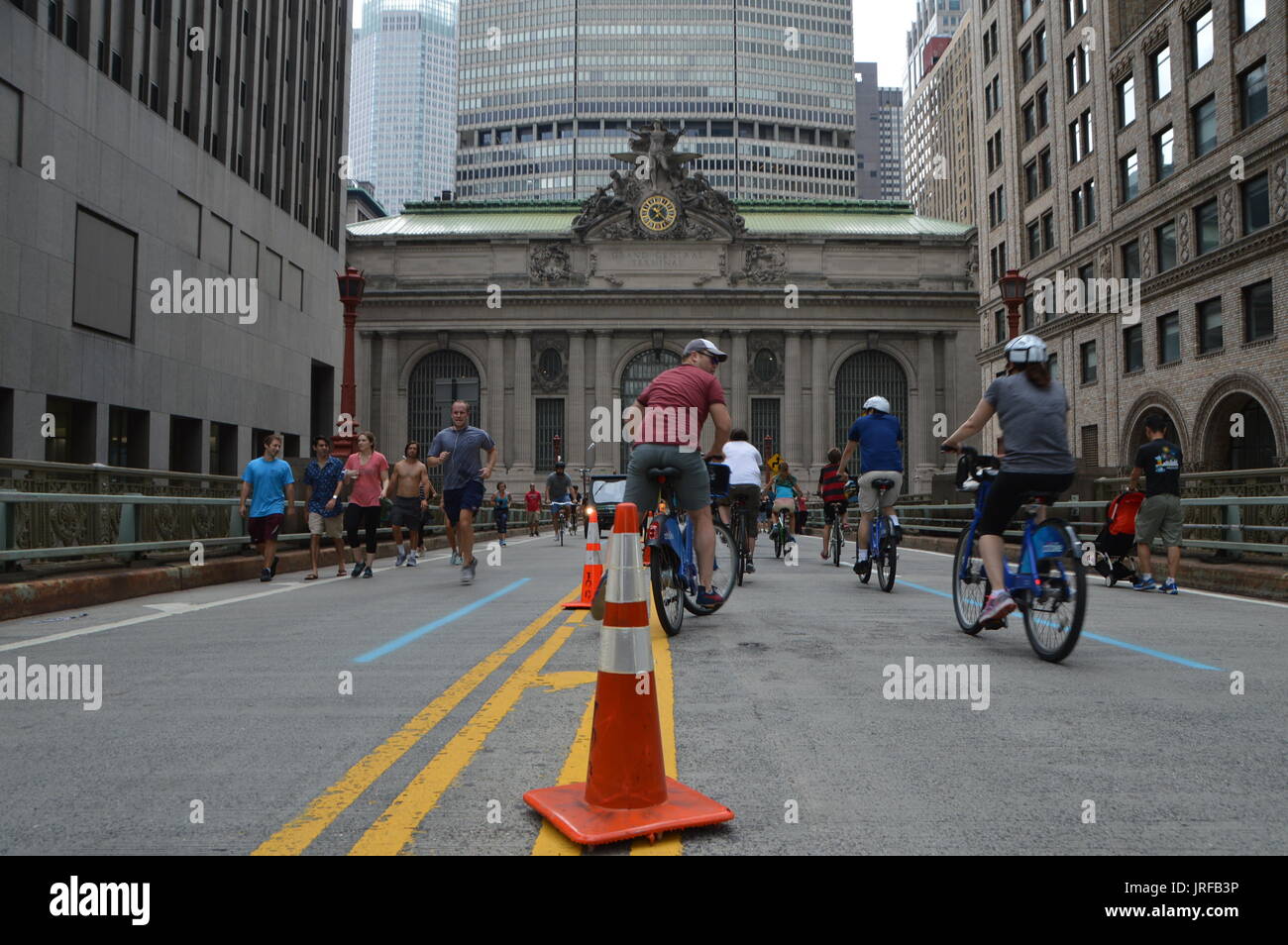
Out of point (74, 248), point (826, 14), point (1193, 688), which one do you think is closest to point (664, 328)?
point (74, 248)

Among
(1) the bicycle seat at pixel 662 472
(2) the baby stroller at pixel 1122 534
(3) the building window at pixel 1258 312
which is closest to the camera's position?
(1) the bicycle seat at pixel 662 472

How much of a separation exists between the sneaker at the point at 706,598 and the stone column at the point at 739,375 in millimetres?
55143

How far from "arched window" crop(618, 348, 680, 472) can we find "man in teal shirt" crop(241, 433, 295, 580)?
5081cm

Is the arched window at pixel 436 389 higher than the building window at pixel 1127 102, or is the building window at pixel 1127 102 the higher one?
the building window at pixel 1127 102

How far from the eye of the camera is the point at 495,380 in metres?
63.8

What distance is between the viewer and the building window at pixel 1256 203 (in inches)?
1119

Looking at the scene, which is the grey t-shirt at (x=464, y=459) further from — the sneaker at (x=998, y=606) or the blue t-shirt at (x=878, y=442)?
the sneaker at (x=998, y=606)

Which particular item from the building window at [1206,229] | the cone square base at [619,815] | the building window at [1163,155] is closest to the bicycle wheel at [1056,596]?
the cone square base at [619,815]

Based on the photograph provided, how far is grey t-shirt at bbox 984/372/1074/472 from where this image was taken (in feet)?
21.3

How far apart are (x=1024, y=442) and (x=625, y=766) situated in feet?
14.6

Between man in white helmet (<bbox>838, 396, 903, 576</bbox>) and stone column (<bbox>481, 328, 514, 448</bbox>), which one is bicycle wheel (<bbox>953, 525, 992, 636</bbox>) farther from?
stone column (<bbox>481, 328, 514, 448</bbox>)

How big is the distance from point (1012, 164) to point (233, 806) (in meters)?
48.6

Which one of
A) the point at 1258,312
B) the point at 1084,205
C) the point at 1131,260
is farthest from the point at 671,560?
the point at 1084,205

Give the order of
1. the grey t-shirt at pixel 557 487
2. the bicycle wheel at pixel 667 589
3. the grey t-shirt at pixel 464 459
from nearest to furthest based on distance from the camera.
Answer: the bicycle wheel at pixel 667 589, the grey t-shirt at pixel 464 459, the grey t-shirt at pixel 557 487
